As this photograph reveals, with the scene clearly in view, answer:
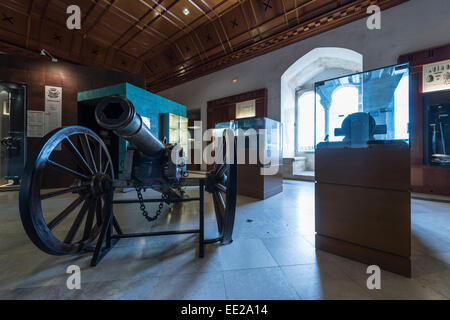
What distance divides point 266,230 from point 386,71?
1892 millimetres

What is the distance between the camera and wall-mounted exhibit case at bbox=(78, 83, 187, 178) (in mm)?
4715

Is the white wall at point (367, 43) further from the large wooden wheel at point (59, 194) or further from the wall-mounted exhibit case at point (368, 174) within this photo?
the large wooden wheel at point (59, 194)

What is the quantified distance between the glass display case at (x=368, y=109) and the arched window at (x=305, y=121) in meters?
5.93

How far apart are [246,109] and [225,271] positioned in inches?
250

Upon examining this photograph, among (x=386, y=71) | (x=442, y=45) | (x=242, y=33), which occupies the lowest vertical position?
(x=386, y=71)

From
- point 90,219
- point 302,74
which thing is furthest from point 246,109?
point 90,219

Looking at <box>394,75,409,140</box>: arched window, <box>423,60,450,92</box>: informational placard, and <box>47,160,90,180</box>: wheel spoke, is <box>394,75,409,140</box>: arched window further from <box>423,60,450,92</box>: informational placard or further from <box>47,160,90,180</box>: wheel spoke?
<box>423,60,450,92</box>: informational placard

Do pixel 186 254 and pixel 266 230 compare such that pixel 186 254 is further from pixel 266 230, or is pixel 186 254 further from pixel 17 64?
pixel 17 64

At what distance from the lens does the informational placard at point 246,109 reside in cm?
682

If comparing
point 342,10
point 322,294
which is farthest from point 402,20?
point 322,294

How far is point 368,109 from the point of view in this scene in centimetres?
160

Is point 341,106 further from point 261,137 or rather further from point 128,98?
point 128,98

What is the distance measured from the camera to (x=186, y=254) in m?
1.59

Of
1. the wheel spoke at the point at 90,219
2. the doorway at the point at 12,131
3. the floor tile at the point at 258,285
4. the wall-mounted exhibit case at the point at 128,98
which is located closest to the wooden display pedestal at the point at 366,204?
the floor tile at the point at 258,285
